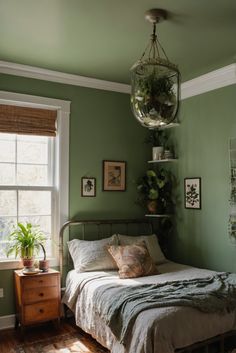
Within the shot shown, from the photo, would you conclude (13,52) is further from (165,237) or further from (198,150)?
(165,237)

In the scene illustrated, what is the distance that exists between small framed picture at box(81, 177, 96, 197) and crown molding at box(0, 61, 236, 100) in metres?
1.16

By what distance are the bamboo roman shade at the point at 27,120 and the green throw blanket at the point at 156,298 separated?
1933mm

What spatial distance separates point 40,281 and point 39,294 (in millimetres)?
130

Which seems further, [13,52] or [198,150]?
[198,150]

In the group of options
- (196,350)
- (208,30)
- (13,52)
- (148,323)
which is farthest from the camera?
(13,52)

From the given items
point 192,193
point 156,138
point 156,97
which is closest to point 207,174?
point 192,193

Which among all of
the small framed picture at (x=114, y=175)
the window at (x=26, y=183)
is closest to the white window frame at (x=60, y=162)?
the window at (x=26, y=183)

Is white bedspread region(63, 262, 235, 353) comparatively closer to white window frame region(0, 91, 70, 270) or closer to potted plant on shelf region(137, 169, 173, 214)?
white window frame region(0, 91, 70, 270)

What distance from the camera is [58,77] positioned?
4.23 meters

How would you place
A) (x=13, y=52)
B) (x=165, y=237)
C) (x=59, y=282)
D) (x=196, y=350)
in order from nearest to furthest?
(x=196, y=350), (x=13, y=52), (x=59, y=282), (x=165, y=237)

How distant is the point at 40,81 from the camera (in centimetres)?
416

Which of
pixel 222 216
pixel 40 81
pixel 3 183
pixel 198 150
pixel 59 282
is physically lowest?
pixel 59 282

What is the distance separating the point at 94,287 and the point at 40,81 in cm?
236

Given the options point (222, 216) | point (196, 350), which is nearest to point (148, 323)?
point (196, 350)
